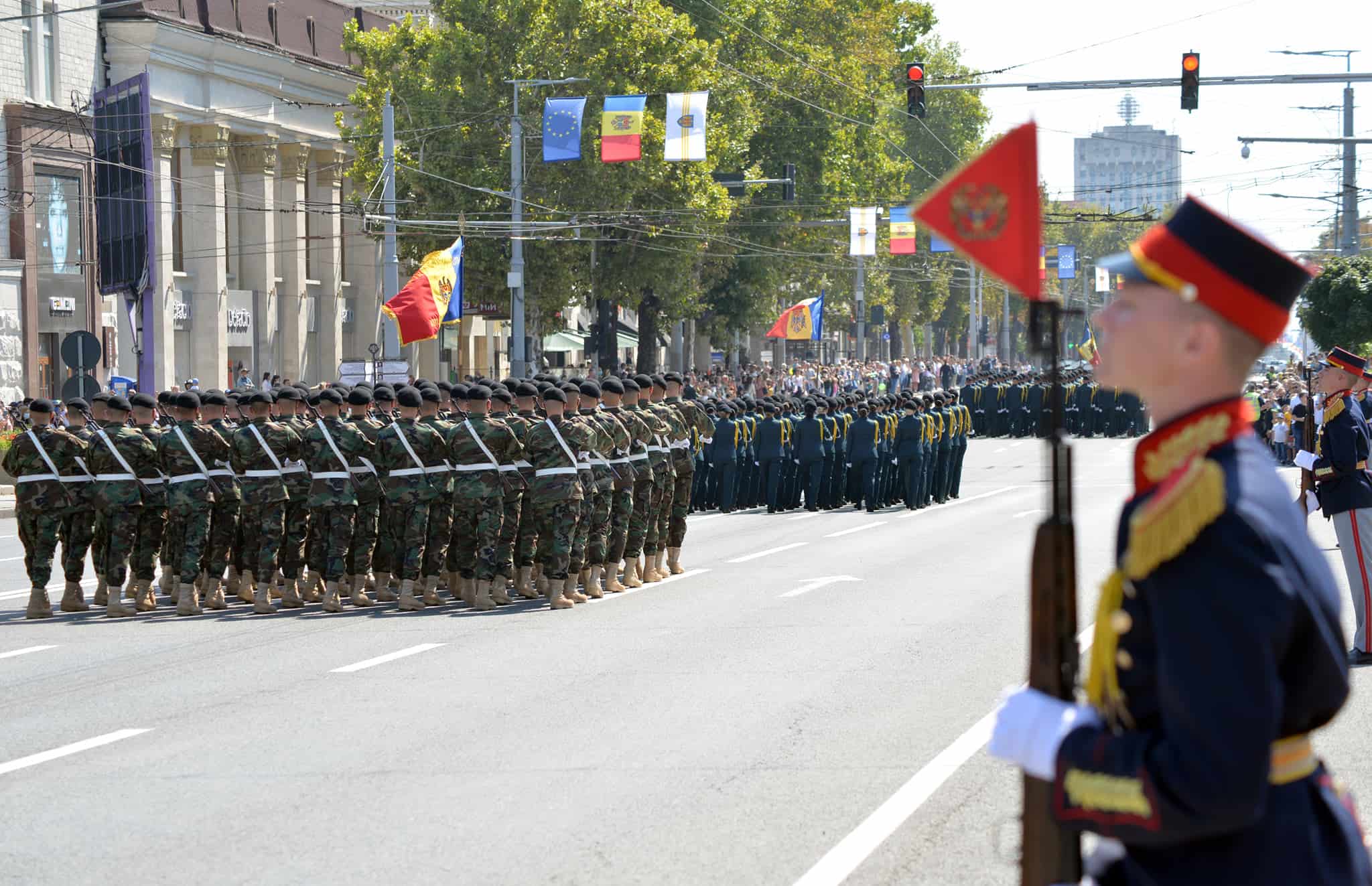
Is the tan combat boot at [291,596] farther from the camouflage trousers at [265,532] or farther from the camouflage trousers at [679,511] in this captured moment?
the camouflage trousers at [679,511]

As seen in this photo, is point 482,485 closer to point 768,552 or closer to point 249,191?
point 768,552

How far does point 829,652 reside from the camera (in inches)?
472

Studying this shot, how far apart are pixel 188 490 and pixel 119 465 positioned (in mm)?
577

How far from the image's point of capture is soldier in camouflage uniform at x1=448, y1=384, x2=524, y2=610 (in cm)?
1522

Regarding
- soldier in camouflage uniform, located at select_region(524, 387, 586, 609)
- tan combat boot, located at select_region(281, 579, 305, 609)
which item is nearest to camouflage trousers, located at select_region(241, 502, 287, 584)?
tan combat boot, located at select_region(281, 579, 305, 609)

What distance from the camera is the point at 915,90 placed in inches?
978

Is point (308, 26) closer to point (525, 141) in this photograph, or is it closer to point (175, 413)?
point (525, 141)

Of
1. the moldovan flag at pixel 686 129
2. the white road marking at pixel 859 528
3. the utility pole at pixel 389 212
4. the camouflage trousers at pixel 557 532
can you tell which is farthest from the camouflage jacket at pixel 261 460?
the moldovan flag at pixel 686 129

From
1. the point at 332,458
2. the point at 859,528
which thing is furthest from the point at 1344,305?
the point at 332,458

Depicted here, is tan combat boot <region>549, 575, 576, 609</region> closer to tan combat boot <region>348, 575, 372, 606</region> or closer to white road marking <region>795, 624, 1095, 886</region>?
tan combat boot <region>348, 575, 372, 606</region>

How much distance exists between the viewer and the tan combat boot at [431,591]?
15669 mm

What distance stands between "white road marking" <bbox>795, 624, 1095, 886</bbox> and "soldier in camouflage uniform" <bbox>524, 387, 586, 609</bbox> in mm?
6366

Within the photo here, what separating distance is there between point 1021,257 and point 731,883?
12.1 feet

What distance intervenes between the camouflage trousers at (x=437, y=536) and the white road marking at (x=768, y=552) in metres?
4.43
